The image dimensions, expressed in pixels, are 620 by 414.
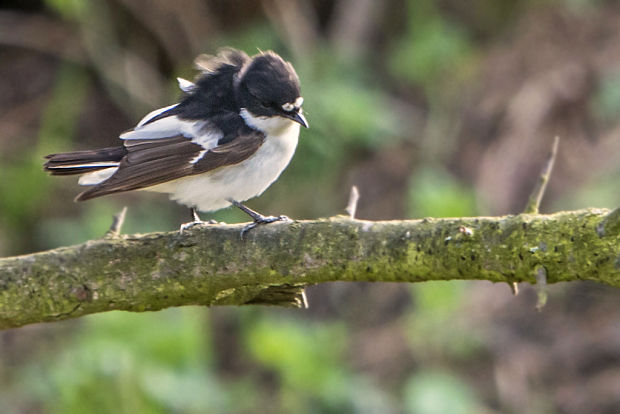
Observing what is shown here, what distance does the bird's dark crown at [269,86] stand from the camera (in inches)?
147

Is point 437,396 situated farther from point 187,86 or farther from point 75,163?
point 75,163

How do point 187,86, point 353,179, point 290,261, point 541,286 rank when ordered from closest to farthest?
point 541,286 < point 290,261 < point 187,86 < point 353,179

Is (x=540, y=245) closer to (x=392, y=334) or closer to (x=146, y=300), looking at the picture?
(x=146, y=300)

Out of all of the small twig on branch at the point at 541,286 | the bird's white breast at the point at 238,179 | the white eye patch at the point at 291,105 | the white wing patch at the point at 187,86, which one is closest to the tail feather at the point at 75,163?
the bird's white breast at the point at 238,179

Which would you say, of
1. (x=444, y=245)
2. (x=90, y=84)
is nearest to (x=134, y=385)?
(x=444, y=245)

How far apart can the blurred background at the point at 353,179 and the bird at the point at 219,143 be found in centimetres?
155

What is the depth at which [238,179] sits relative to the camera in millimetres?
3723

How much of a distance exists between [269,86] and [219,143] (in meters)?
0.31

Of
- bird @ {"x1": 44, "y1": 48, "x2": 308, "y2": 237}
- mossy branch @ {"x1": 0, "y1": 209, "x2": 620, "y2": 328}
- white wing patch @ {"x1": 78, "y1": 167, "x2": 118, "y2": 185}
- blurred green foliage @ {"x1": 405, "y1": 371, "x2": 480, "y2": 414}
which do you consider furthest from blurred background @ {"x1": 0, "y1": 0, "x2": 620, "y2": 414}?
mossy branch @ {"x1": 0, "y1": 209, "x2": 620, "y2": 328}

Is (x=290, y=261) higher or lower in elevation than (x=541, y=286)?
higher

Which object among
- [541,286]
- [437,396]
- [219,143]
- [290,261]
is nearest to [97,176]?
[219,143]

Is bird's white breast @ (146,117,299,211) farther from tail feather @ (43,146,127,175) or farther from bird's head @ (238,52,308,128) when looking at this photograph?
tail feather @ (43,146,127,175)

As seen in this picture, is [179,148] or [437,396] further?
[437,396]

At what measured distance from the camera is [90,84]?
8227 mm
